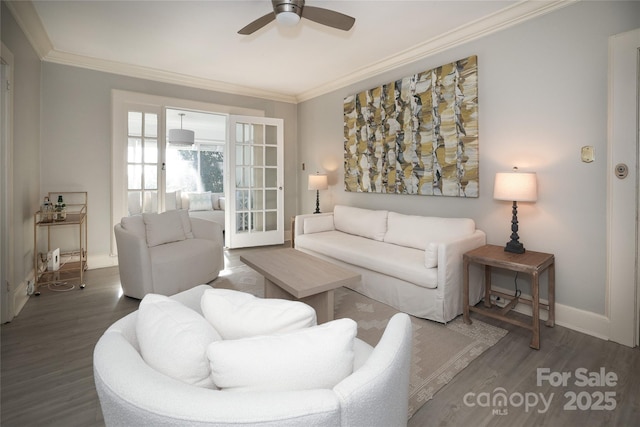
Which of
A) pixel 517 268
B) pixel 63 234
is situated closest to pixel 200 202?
pixel 63 234

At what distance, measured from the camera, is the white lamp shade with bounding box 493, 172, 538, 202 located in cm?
245

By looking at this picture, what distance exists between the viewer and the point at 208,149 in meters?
8.90

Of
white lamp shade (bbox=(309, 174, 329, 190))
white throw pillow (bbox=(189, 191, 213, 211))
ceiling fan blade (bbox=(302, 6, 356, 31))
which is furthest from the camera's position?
white throw pillow (bbox=(189, 191, 213, 211))

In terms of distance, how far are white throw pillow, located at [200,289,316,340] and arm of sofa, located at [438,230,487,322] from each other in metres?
1.72

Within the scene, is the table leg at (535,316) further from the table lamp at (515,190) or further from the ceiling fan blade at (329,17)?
the ceiling fan blade at (329,17)

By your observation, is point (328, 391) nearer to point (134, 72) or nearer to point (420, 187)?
point (420, 187)

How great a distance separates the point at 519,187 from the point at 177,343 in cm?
257

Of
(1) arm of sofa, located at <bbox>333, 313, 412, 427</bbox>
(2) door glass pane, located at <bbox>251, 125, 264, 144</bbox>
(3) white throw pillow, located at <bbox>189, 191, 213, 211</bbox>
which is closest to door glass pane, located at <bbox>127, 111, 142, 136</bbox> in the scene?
(2) door glass pane, located at <bbox>251, 125, 264, 144</bbox>

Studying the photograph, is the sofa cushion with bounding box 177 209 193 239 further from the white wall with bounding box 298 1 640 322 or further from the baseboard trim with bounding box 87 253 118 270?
the white wall with bounding box 298 1 640 322

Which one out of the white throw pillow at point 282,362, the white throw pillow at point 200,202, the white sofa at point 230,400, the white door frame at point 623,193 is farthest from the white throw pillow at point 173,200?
the white door frame at point 623,193

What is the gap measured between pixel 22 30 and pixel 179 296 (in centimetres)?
321

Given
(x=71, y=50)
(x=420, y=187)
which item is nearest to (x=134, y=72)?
(x=71, y=50)

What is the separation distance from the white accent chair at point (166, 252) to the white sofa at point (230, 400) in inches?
85.6

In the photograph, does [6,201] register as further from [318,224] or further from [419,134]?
[419,134]
